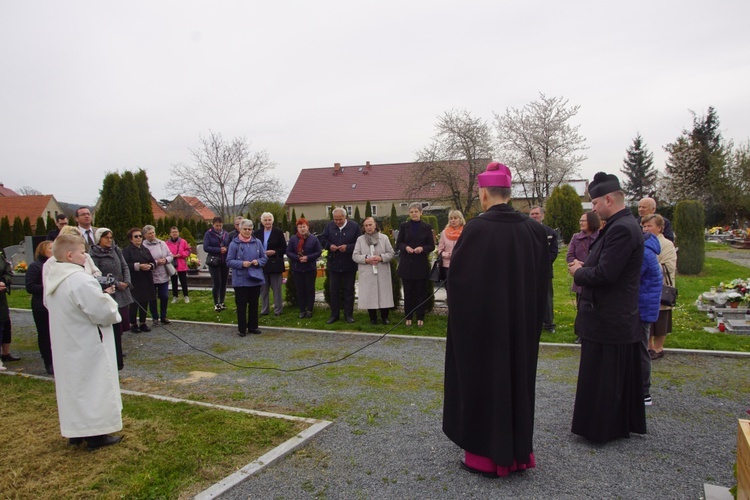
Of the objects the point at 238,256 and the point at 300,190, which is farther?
the point at 300,190

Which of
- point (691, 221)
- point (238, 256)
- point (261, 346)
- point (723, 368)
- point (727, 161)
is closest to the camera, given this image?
point (723, 368)

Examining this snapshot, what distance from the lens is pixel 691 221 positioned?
14797 mm

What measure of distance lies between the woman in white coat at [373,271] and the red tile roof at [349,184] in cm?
4558

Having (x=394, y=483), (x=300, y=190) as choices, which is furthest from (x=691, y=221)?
(x=300, y=190)

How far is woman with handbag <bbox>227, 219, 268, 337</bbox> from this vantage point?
8500 millimetres

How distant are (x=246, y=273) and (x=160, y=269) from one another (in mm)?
2247

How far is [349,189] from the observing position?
58.2 m

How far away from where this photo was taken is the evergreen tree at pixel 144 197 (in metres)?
21.4

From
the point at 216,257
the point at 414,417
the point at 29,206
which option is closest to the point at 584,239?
the point at 414,417

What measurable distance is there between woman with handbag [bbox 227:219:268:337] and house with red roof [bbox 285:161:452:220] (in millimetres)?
45087

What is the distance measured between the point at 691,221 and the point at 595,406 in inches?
520

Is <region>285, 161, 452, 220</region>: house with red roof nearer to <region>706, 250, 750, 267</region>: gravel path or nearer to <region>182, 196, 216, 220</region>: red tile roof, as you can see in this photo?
<region>182, 196, 216, 220</region>: red tile roof

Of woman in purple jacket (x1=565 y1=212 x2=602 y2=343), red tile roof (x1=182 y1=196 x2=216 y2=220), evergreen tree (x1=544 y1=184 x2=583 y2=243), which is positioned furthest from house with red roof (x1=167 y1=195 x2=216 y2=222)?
woman in purple jacket (x1=565 y1=212 x2=602 y2=343)

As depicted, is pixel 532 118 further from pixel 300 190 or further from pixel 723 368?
pixel 723 368
